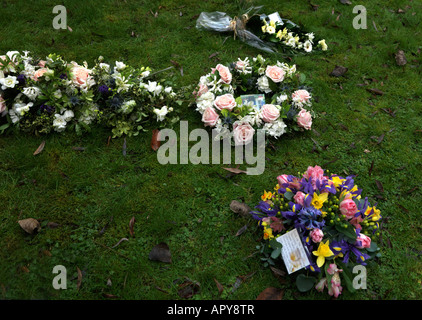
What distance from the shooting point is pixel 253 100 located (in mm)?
3760

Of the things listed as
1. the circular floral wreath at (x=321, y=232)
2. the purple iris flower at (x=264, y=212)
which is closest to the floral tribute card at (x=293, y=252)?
the circular floral wreath at (x=321, y=232)

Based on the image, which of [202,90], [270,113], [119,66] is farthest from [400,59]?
[119,66]

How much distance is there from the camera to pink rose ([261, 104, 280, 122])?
3.46m

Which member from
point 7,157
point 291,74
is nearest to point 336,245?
point 291,74

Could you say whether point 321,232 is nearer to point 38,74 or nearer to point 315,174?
point 315,174

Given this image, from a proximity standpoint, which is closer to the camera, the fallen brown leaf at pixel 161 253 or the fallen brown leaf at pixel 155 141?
the fallen brown leaf at pixel 161 253

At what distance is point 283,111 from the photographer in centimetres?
354

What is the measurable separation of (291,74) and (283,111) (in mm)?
609

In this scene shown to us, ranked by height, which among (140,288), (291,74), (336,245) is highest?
(291,74)

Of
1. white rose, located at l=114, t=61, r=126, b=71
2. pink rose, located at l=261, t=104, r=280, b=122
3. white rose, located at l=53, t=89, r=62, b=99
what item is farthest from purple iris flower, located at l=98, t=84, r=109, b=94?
pink rose, located at l=261, t=104, r=280, b=122

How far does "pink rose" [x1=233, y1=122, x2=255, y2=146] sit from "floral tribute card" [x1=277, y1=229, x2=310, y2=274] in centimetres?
120

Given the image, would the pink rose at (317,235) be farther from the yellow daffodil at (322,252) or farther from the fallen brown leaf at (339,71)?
the fallen brown leaf at (339,71)

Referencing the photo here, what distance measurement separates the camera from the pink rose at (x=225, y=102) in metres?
3.48

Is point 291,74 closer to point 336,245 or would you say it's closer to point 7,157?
point 336,245
